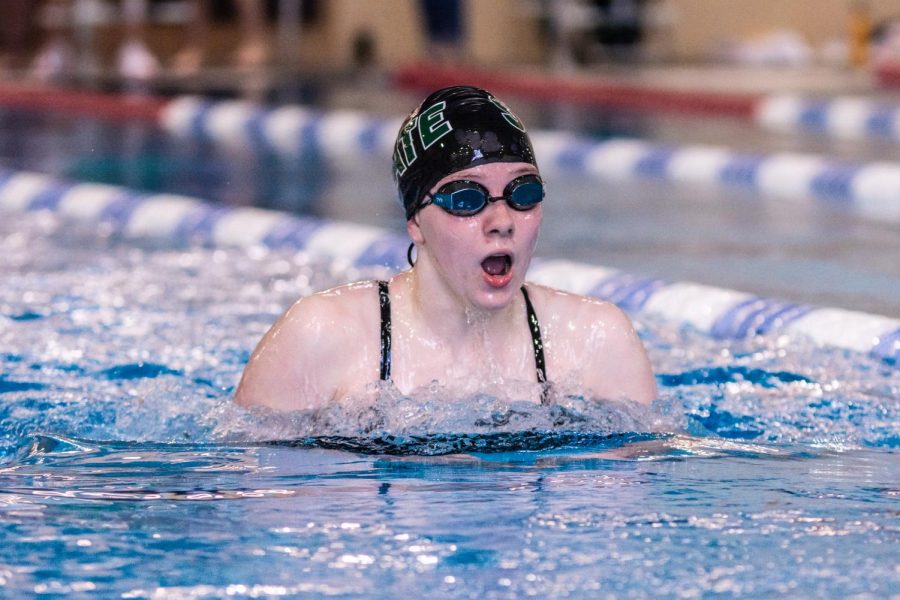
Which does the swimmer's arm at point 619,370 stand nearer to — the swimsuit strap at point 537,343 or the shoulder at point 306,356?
the swimsuit strap at point 537,343

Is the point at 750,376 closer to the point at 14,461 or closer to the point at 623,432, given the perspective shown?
the point at 623,432

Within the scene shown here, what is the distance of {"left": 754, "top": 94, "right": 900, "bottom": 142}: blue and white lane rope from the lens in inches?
377

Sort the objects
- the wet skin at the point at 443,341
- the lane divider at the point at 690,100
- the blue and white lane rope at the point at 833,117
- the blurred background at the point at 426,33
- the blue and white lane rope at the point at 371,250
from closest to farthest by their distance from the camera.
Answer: the wet skin at the point at 443,341 < the blue and white lane rope at the point at 371,250 < the blue and white lane rope at the point at 833,117 < the lane divider at the point at 690,100 < the blurred background at the point at 426,33

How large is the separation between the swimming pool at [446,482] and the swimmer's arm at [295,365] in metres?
0.05

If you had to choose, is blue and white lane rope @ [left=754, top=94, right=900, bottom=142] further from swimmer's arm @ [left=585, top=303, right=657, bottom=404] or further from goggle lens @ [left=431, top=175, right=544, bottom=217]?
goggle lens @ [left=431, top=175, right=544, bottom=217]

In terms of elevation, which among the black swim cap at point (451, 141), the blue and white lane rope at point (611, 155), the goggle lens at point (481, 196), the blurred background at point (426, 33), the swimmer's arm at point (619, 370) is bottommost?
the swimmer's arm at point (619, 370)

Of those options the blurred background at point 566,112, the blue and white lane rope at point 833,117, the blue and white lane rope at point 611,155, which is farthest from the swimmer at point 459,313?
the blue and white lane rope at point 833,117

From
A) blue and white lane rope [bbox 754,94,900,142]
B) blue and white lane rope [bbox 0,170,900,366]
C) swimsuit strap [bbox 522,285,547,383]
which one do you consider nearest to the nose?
swimsuit strap [bbox 522,285,547,383]

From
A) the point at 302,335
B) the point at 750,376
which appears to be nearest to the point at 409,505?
the point at 302,335

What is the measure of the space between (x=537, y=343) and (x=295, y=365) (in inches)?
19.3

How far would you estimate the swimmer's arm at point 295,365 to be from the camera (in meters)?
2.94

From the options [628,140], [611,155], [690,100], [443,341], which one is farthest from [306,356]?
[690,100]

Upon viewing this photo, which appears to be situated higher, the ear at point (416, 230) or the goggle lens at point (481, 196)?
the goggle lens at point (481, 196)

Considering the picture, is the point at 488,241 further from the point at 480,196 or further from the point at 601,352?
the point at 601,352
